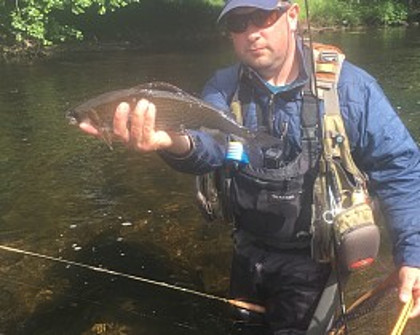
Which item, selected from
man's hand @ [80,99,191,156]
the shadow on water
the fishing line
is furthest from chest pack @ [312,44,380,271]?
the fishing line

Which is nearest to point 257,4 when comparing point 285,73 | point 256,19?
point 256,19

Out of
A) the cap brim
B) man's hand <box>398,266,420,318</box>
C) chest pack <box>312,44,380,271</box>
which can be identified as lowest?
man's hand <box>398,266,420,318</box>

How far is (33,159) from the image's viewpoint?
1217 cm

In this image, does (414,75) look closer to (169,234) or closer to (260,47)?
(169,234)

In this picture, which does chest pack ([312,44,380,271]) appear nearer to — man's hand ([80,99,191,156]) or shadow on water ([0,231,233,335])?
man's hand ([80,99,191,156])

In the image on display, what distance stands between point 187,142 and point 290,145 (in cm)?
76

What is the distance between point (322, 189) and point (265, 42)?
3.40 feet

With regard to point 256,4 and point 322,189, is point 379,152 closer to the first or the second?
point 322,189

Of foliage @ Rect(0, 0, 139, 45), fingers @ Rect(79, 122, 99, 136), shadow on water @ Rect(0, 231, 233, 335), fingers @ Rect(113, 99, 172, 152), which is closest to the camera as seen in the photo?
fingers @ Rect(113, 99, 172, 152)

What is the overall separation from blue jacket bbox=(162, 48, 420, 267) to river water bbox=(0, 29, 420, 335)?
1.37m

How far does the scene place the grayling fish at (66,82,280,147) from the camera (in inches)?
144

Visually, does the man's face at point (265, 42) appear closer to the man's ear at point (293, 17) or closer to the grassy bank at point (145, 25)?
the man's ear at point (293, 17)

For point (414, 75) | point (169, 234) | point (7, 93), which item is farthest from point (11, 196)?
point (414, 75)

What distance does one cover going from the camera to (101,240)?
8664 mm
